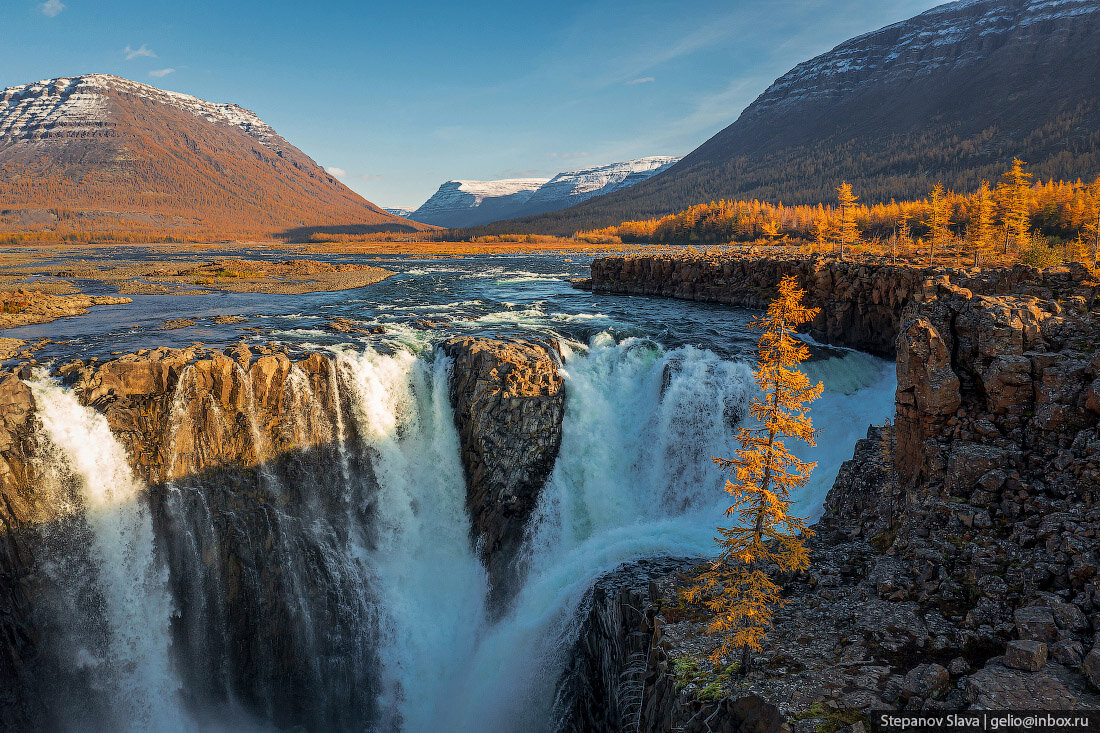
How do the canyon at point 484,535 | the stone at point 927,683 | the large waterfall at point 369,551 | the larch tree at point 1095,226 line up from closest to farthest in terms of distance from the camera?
1. the stone at point 927,683
2. the canyon at point 484,535
3. the large waterfall at point 369,551
4. the larch tree at point 1095,226

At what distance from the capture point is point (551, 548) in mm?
18391

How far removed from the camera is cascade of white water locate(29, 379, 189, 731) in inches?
570

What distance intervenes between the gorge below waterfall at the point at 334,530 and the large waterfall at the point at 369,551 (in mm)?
59

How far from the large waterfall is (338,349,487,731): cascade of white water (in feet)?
0.18

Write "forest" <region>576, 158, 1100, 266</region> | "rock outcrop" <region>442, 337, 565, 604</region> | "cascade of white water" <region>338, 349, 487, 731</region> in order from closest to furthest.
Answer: "cascade of white water" <region>338, 349, 487, 731</region> → "rock outcrop" <region>442, 337, 565, 604</region> → "forest" <region>576, 158, 1100, 266</region>

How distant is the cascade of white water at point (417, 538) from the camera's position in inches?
642

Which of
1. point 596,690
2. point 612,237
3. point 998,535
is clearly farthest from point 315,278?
point 612,237

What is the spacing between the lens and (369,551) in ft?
58.7

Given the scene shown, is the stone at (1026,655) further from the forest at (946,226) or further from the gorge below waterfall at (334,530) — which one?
the forest at (946,226)

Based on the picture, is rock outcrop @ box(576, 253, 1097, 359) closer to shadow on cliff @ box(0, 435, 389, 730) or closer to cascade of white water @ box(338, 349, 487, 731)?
cascade of white water @ box(338, 349, 487, 731)

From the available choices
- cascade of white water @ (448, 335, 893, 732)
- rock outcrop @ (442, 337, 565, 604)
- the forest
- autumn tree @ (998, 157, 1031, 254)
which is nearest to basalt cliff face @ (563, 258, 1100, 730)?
cascade of white water @ (448, 335, 893, 732)

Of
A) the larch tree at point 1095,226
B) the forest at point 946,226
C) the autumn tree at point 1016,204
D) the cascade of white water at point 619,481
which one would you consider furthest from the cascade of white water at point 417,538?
the autumn tree at point 1016,204

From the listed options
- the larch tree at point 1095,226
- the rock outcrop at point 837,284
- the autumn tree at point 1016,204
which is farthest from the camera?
the autumn tree at point 1016,204

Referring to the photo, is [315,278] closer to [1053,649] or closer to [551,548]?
[551,548]
